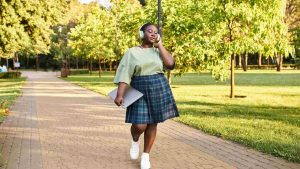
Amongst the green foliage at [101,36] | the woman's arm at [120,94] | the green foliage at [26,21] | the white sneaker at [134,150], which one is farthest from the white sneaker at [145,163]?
the green foliage at [101,36]

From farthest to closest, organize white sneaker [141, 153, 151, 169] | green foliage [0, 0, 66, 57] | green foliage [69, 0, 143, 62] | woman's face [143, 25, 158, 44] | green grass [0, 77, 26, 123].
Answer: green foliage [69, 0, 143, 62] → green foliage [0, 0, 66, 57] → green grass [0, 77, 26, 123] → white sneaker [141, 153, 151, 169] → woman's face [143, 25, 158, 44]

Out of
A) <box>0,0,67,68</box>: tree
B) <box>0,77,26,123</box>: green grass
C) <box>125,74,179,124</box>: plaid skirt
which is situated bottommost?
<box>0,77,26,123</box>: green grass

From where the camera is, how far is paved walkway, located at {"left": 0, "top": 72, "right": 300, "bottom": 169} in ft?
19.2

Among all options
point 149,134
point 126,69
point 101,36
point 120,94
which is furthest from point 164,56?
point 101,36

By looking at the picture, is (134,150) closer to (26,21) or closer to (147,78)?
(147,78)

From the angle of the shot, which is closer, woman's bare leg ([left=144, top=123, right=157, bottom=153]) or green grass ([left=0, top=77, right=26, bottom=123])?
woman's bare leg ([left=144, top=123, right=157, bottom=153])

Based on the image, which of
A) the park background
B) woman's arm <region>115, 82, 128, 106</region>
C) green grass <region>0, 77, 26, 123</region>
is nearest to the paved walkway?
green grass <region>0, 77, 26, 123</region>

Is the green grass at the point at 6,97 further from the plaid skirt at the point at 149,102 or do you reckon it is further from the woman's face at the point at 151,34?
the woman's face at the point at 151,34

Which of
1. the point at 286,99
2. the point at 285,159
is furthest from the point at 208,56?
the point at 285,159

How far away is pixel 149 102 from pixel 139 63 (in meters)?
0.52

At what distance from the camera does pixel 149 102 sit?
5.36 m

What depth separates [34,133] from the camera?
28.2ft

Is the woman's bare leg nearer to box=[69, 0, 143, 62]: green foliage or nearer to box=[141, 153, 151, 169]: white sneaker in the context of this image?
box=[141, 153, 151, 169]: white sneaker

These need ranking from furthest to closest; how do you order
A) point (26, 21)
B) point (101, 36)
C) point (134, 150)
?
point (101, 36) < point (26, 21) < point (134, 150)
